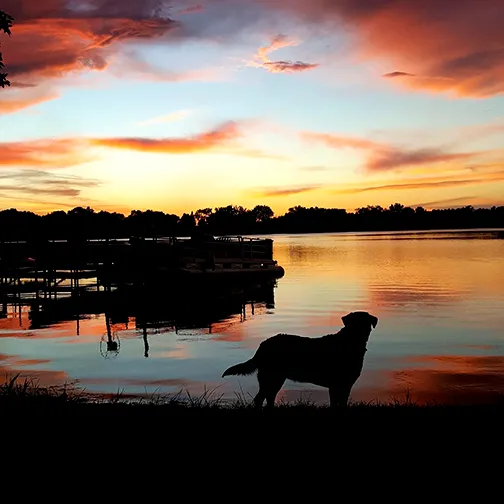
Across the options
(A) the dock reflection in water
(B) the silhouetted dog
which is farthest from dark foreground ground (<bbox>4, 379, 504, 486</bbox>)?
(A) the dock reflection in water

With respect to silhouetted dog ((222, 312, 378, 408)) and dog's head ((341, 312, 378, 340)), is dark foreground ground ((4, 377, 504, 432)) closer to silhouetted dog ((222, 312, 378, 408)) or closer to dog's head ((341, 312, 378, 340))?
silhouetted dog ((222, 312, 378, 408))

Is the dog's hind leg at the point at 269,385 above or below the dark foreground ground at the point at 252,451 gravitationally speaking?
above

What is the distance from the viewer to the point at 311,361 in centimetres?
945

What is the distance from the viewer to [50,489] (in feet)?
20.9

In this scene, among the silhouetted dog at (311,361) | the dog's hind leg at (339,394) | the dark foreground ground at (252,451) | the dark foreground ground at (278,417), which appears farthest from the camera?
the dog's hind leg at (339,394)

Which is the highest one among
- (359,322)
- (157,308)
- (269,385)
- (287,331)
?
(359,322)

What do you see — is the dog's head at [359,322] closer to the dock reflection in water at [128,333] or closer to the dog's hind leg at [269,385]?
the dog's hind leg at [269,385]

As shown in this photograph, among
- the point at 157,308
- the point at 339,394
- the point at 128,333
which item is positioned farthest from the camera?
the point at 157,308

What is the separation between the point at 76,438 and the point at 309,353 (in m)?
3.64

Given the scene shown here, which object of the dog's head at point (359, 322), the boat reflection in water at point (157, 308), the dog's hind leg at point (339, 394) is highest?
the dog's head at point (359, 322)

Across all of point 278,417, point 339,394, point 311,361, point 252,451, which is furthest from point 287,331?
point 252,451

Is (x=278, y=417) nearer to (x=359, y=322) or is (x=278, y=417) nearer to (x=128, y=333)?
(x=359, y=322)

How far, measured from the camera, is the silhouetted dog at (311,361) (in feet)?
30.6

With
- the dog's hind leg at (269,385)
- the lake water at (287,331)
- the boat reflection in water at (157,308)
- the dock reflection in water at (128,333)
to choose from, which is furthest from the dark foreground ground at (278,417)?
the boat reflection in water at (157,308)
